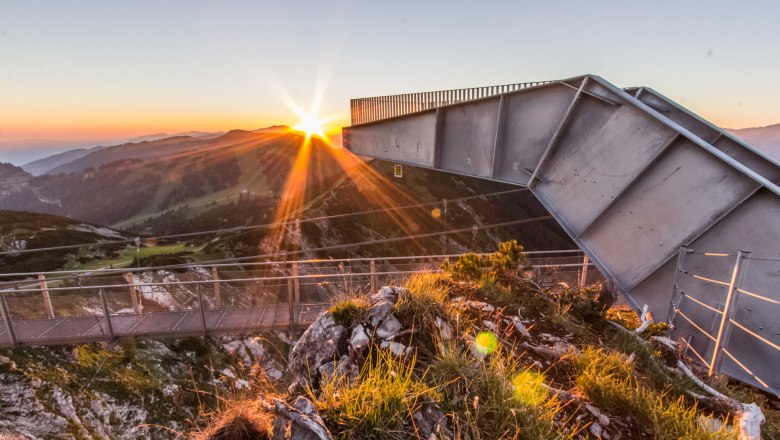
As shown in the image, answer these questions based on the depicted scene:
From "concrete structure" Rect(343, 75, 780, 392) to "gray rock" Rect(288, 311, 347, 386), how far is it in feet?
16.5

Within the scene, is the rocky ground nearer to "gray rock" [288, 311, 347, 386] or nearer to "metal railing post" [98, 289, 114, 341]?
"gray rock" [288, 311, 347, 386]

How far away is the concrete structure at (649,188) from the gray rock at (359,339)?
469 centimetres

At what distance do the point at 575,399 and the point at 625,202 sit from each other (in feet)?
15.7

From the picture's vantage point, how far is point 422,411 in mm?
2635

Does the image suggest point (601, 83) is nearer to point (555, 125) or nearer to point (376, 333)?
point (555, 125)

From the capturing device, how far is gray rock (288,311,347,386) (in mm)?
3709

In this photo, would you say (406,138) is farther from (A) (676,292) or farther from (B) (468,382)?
(B) (468,382)

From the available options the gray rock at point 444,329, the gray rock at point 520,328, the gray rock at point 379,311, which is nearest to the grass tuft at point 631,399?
the gray rock at point 520,328

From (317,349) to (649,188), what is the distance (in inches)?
251

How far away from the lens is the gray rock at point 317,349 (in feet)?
12.2

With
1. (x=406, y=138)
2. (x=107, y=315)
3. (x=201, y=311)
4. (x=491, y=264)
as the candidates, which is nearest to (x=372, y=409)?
(x=491, y=264)

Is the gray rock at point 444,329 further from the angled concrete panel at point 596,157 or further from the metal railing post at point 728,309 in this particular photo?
the angled concrete panel at point 596,157

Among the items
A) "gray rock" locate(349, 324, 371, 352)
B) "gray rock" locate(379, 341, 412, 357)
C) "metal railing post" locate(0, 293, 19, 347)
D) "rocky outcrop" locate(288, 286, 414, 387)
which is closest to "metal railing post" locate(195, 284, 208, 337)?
"metal railing post" locate(0, 293, 19, 347)

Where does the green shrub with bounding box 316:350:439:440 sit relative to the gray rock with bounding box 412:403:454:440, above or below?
above
